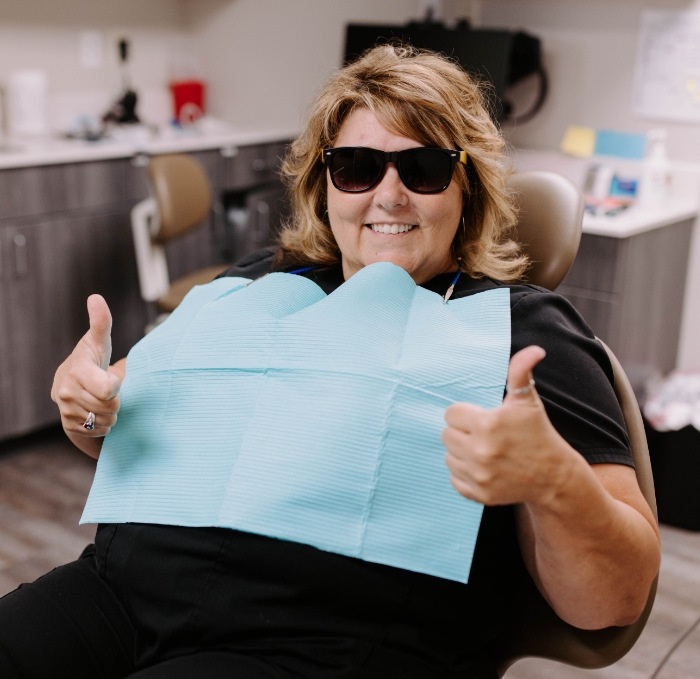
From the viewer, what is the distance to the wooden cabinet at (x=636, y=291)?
2.61 m

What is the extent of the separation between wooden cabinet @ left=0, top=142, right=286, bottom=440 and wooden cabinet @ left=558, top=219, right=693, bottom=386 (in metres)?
0.90

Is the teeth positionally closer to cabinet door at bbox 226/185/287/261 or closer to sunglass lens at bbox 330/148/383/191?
sunglass lens at bbox 330/148/383/191

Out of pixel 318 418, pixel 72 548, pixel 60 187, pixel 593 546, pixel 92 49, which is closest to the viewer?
pixel 593 546

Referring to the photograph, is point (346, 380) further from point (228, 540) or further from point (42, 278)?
point (42, 278)

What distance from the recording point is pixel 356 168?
132 centimetres

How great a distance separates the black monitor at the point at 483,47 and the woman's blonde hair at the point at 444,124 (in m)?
1.62

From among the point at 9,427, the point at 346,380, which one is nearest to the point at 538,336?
the point at 346,380

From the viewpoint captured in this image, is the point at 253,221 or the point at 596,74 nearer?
the point at 596,74

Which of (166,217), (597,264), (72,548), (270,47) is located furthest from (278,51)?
(72,548)

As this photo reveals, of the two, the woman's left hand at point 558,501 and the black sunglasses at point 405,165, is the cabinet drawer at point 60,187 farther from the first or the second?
the woman's left hand at point 558,501

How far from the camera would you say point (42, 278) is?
2.98m

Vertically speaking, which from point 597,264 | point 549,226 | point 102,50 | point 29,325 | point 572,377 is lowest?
point 29,325

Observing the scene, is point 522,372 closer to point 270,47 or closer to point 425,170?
point 425,170

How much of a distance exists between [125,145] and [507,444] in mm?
2606
